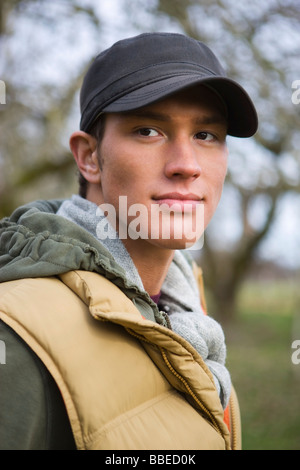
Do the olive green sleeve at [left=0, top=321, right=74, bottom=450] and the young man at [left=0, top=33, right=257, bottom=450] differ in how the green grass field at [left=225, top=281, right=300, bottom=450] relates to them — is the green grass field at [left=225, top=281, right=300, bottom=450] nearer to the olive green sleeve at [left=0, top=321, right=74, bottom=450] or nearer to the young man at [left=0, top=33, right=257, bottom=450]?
the young man at [left=0, top=33, right=257, bottom=450]

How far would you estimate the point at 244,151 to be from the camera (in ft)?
24.5

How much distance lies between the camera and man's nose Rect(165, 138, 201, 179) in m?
1.61

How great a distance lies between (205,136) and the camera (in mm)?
1748

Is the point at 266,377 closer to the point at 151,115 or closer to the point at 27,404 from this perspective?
the point at 151,115

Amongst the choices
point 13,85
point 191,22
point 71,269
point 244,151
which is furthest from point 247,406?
point 71,269

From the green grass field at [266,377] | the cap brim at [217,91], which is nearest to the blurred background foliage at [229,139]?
the green grass field at [266,377]

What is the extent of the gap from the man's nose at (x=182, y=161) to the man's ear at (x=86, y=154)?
328mm

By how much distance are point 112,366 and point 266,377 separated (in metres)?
7.86

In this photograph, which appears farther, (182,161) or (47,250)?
(182,161)

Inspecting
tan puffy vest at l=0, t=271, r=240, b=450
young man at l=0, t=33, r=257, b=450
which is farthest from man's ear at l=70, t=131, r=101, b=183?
tan puffy vest at l=0, t=271, r=240, b=450

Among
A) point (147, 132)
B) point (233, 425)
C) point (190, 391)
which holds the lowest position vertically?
point (233, 425)

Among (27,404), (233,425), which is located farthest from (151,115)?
(233,425)

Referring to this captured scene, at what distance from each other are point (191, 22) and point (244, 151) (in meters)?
2.36

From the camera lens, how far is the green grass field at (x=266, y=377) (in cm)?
612
